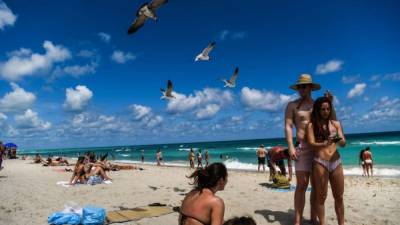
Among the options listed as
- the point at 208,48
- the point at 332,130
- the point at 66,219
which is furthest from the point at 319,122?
the point at 208,48

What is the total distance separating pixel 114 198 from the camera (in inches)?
334

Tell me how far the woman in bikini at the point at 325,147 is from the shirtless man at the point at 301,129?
0.59 ft

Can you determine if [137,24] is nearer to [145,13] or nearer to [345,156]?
[145,13]

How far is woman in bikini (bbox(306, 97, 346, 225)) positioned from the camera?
4.26m

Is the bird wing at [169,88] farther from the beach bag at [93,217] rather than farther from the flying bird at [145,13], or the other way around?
the beach bag at [93,217]

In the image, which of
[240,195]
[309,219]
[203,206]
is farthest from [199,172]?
[240,195]

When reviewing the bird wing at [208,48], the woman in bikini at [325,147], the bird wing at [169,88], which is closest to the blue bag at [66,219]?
the woman in bikini at [325,147]

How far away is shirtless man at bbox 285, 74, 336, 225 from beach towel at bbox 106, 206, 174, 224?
8.55ft

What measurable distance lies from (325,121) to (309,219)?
188 cm

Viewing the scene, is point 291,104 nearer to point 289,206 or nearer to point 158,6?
point 289,206

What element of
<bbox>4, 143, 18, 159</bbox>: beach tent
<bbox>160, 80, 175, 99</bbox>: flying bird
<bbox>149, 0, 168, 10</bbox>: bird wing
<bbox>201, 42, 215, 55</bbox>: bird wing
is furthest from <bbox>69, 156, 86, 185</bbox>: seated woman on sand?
<bbox>4, 143, 18, 159</bbox>: beach tent

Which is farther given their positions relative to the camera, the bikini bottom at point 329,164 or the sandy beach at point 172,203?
the sandy beach at point 172,203

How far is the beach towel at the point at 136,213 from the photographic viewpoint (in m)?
5.95

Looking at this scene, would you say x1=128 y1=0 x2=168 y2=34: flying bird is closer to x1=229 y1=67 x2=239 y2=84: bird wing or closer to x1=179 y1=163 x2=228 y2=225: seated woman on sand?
x1=229 y1=67 x2=239 y2=84: bird wing
